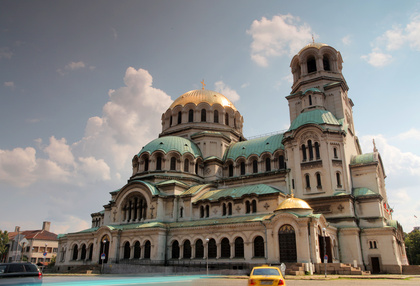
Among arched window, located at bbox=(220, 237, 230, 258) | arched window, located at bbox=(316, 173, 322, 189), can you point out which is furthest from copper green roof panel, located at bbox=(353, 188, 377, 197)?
arched window, located at bbox=(220, 237, 230, 258)

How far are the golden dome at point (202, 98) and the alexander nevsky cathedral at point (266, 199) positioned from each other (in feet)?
7.43

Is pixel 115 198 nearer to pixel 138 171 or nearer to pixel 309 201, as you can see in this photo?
pixel 138 171

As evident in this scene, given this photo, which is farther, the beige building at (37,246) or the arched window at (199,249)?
the beige building at (37,246)

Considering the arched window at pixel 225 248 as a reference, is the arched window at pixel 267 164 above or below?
above

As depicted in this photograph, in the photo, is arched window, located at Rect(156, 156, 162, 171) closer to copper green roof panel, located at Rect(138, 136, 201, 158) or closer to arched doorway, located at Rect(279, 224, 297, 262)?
copper green roof panel, located at Rect(138, 136, 201, 158)

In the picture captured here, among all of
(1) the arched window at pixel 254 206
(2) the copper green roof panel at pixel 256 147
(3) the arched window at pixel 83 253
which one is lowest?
(3) the arched window at pixel 83 253

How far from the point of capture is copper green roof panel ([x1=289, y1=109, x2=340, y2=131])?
40.2 meters

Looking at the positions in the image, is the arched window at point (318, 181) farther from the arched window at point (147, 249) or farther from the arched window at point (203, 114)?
the arched window at point (203, 114)

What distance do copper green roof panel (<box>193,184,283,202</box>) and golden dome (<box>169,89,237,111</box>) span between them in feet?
61.3

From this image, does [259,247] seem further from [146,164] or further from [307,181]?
[146,164]

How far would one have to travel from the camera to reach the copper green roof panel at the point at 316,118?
4025cm

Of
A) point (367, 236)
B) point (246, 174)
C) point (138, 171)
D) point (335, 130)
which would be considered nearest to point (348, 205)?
point (367, 236)

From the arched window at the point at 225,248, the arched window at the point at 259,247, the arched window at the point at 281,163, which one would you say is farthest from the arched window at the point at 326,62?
the arched window at the point at 225,248

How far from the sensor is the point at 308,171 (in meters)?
38.9
